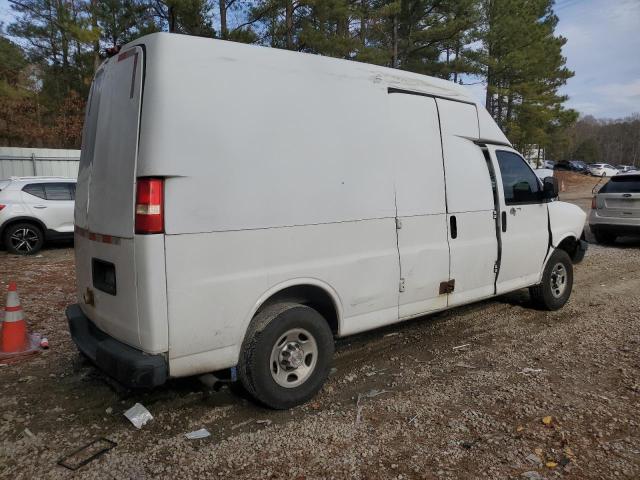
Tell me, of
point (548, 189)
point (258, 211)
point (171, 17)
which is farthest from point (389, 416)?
point (171, 17)

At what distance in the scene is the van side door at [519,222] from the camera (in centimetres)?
525

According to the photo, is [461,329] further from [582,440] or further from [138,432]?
[138,432]

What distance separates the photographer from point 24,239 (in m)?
10.8

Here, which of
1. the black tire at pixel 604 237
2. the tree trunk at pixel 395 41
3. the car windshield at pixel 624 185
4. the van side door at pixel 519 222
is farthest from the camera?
the tree trunk at pixel 395 41

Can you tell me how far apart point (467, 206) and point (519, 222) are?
992mm

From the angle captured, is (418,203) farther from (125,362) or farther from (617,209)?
(617,209)

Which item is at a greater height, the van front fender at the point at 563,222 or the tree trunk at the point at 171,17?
the tree trunk at the point at 171,17

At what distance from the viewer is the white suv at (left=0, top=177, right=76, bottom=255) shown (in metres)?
10.6

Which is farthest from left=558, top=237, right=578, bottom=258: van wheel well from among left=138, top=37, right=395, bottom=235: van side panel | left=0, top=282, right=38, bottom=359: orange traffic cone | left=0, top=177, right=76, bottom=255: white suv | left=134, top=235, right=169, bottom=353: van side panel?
left=0, top=177, right=76, bottom=255: white suv

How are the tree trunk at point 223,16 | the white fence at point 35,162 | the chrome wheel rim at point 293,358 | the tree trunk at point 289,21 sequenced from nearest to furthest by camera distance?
the chrome wheel rim at point 293,358 → the tree trunk at point 223,16 → the tree trunk at point 289,21 → the white fence at point 35,162

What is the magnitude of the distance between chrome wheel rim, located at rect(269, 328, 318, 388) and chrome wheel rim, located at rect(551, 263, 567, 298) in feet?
12.4

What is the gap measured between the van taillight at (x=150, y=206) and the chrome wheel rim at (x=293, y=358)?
1.19 metres

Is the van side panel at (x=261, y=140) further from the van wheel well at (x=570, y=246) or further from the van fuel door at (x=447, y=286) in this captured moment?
the van wheel well at (x=570, y=246)

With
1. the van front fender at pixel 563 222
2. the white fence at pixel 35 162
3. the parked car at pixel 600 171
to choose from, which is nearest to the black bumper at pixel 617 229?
the van front fender at pixel 563 222
